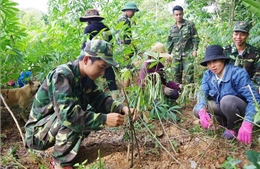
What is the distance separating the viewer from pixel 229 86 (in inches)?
109

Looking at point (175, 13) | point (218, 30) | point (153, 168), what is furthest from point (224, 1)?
point (153, 168)

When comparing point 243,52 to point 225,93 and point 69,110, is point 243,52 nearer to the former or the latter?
point 225,93

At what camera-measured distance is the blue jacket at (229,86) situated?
104 inches

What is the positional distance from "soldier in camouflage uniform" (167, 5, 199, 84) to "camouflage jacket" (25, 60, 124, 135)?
8.61 feet

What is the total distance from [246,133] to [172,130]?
3.00 ft

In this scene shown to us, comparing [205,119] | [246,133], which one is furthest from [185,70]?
[246,133]

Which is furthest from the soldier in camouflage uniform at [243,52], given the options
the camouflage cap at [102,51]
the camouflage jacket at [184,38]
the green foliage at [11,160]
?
the green foliage at [11,160]

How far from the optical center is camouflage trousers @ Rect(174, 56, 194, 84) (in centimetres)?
468

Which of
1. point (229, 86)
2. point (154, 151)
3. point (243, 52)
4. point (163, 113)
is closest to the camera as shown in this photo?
point (154, 151)

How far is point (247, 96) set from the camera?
264 cm

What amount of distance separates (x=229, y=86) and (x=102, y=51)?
1415 millimetres

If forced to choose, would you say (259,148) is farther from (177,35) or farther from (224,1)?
(224,1)

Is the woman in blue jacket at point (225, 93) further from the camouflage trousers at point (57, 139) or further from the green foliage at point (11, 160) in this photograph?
the green foliage at point (11, 160)

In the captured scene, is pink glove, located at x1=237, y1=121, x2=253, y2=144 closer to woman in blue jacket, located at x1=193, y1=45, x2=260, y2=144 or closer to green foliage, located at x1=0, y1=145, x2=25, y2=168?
woman in blue jacket, located at x1=193, y1=45, x2=260, y2=144
